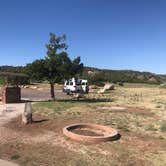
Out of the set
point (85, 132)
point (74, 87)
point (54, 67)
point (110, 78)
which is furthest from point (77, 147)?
point (110, 78)

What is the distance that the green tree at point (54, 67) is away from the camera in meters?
18.7

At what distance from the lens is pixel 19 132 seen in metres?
8.50

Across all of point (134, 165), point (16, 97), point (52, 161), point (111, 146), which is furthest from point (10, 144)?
point (16, 97)

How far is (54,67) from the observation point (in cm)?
1888

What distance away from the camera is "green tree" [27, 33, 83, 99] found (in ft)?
61.3

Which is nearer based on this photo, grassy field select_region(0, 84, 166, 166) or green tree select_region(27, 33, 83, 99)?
grassy field select_region(0, 84, 166, 166)

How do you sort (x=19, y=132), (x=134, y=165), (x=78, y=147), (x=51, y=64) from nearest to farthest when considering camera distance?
(x=134, y=165), (x=78, y=147), (x=19, y=132), (x=51, y=64)

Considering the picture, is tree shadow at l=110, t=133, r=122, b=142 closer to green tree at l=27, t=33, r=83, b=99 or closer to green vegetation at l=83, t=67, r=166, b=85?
green tree at l=27, t=33, r=83, b=99

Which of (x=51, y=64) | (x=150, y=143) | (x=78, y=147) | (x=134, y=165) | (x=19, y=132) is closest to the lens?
(x=134, y=165)

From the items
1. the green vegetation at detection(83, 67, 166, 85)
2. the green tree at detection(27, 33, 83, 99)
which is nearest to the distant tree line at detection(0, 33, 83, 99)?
the green tree at detection(27, 33, 83, 99)

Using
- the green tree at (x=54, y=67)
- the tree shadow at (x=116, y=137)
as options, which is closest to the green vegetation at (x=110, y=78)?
the green tree at (x=54, y=67)

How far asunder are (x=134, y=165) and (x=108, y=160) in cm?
63

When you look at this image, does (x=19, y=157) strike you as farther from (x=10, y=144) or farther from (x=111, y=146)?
(x=111, y=146)

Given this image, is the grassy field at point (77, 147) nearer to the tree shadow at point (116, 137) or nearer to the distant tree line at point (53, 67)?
the tree shadow at point (116, 137)
